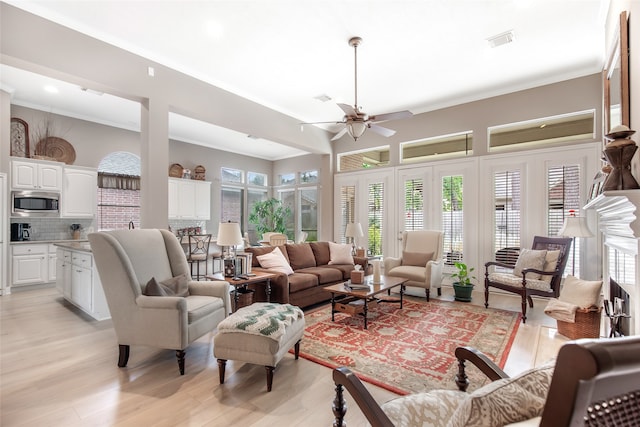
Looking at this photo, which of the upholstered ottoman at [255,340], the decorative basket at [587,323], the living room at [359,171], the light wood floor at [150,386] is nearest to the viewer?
the light wood floor at [150,386]

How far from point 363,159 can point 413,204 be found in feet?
5.52

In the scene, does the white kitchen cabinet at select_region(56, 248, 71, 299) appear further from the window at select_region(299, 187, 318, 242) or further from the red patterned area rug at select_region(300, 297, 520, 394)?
the window at select_region(299, 187, 318, 242)

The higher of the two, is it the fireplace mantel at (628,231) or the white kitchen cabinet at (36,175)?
the white kitchen cabinet at (36,175)

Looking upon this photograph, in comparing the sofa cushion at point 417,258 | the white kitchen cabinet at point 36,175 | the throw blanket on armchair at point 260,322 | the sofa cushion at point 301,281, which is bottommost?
the sofa cushion at point 301,281

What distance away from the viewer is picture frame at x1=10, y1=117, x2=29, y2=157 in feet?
18.2

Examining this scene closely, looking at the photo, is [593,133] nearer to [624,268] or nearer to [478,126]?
[478,126]

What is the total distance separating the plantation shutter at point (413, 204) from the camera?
20.3 ft

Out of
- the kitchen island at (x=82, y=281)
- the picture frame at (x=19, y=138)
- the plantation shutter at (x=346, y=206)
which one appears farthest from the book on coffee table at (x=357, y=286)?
the picture frame at (x=19, y=138)

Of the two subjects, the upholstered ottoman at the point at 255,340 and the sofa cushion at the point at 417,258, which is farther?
the sofa cushion at the point at 417,258

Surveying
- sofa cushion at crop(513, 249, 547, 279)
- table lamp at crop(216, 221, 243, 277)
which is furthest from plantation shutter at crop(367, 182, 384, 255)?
table lamp at crop(216, 221, 243, 277)

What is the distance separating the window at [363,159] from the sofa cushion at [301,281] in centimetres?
336

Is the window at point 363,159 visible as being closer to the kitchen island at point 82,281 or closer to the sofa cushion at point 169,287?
the sofa cushion at point 169,287

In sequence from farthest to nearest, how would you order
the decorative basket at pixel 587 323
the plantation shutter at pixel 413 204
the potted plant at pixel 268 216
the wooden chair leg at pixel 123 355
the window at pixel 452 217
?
the potted plant at pixel 268 216
the plantation shutter at pixel 413 204
the window at pixel 452 217
the decorative basket at pixel 587 323
the wooden chair leg at pixel 123 355

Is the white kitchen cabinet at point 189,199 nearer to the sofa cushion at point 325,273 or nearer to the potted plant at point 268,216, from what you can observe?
the potted plant at point 268,216
